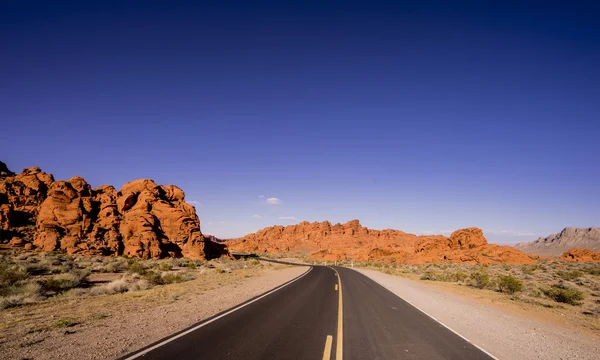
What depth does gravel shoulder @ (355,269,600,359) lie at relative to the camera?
23.5 ft

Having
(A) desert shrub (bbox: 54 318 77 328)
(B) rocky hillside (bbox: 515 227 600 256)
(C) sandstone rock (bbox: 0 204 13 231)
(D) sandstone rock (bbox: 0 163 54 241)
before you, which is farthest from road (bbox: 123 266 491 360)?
(B) rocky hillside (bbox: 515 227 600 256)

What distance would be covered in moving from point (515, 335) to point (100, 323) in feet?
40.9

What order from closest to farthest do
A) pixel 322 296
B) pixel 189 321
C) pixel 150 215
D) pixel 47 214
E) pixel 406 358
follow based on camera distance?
pixel 406 358
pixel 189 321
pixel 322 296
pixel 47 214
pixel 150 215

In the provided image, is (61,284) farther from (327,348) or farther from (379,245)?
(379,245)

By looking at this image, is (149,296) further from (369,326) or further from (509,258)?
(509,258)

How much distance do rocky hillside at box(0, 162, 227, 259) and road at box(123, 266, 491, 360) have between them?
37.5m

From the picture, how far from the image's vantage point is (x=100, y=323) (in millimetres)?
8328

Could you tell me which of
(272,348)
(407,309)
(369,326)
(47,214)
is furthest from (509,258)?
(47,214)

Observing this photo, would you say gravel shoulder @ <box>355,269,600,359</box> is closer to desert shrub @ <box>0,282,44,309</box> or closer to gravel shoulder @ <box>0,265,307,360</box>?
gravel shoulder @ <box>0,265,307,360</box>

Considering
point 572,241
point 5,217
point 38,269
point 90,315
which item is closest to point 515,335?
point 90,315

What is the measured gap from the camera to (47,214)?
40.8 metres

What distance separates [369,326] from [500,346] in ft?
11.1

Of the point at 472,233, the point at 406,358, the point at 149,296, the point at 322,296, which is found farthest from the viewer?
the point at 472,233

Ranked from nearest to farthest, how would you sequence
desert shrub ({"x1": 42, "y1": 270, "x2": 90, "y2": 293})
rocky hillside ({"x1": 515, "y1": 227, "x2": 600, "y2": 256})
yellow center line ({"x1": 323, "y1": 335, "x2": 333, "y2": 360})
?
yellow center line ({"x1": 323, "y1": 335, "x2": 333, "y2": 360}), desert shrub ({"x1": 42, "y1": 270, "x2": 90, "y2": 293}), rocky hillside ({"x1": 515, "y1": 227, "x2": 600, "y2": 256})
